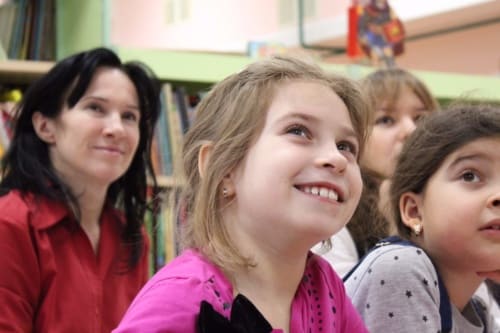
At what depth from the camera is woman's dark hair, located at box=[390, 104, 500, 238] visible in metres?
1.23

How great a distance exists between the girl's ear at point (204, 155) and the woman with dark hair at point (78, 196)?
747 millimetres

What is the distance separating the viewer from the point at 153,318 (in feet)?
2.83

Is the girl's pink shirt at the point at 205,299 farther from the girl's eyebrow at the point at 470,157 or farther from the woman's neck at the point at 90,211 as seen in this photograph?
the woman's neck at the point at 90,211

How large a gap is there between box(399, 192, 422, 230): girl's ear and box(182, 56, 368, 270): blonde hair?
22 centimetres

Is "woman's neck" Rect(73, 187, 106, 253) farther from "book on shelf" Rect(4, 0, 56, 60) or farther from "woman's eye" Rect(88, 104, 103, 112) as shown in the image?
"book on shelf" Rect(4, 0, 56, 60)

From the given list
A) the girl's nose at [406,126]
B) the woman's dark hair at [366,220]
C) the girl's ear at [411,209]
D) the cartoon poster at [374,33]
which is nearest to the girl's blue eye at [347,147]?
the girl's ear at [411,209]

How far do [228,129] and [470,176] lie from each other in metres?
0.42

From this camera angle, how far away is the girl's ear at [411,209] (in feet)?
4.21

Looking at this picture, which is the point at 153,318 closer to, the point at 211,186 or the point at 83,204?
the point at 211,186

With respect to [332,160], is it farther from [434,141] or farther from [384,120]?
[384,120]

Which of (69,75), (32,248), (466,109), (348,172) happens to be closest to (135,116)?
(69,75)

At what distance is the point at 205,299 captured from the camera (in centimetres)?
91

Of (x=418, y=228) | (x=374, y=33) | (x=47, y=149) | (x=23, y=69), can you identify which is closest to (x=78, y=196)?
(x=47, y=149)

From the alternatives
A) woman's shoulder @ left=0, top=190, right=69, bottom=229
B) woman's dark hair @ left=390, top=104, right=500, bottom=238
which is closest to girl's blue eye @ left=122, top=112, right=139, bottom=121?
woman's shoulder @ left=0, top=190, right=69, bottom=229
